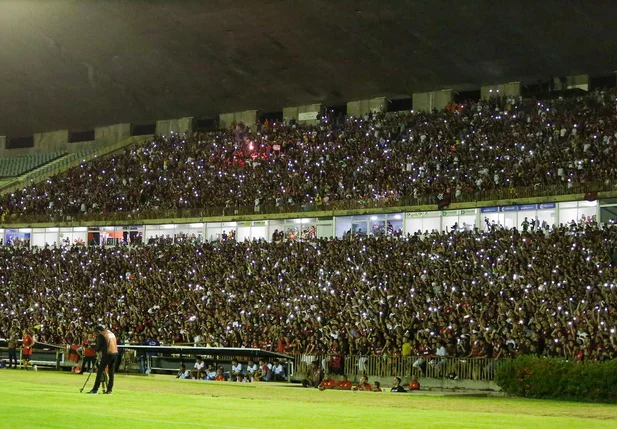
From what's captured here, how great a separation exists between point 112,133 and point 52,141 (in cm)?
581

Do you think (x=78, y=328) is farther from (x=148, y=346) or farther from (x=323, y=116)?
(x=323, y=116)

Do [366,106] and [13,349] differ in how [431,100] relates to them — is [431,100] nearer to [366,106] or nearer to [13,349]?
[366,106]

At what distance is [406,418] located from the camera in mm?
16172

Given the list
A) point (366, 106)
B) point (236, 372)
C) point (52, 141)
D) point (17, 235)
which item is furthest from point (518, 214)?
point (52, 141)

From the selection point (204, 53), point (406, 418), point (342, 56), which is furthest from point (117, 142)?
point (406, 418)

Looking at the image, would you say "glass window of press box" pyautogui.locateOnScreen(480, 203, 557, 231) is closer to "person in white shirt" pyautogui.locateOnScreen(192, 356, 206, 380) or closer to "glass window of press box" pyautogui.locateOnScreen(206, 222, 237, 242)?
"person in white shirt" pyautogui.locateOnScreen(192, 356, 206, 380)

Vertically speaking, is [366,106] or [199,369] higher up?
[366,106]

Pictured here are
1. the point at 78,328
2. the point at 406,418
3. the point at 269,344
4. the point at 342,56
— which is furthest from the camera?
the point at 342,56

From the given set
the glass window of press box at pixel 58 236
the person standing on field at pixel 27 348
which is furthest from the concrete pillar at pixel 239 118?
the person standing on field at pixel 27 348

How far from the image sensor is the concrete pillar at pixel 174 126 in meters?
63.7

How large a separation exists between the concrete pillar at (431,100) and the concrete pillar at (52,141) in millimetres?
28643

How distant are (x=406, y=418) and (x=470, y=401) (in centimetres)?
724

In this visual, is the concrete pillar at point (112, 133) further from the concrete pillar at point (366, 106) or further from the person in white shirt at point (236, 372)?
the person in white shirt at point (236, 372)

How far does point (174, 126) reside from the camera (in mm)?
64562
